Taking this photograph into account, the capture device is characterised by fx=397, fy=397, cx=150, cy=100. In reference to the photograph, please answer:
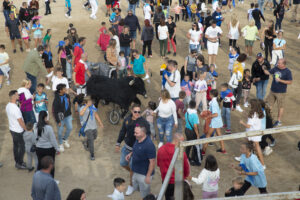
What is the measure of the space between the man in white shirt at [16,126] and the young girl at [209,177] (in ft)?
13.3

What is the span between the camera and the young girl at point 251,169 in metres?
6.58

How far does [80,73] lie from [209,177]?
5725 mm

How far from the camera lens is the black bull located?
407 inches

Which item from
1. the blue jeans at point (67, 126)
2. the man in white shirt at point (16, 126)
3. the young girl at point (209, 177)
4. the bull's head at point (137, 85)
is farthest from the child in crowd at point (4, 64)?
the young girl at point (209, 177)

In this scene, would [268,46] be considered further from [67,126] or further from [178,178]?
[178,178]

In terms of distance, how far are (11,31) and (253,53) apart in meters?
9.28

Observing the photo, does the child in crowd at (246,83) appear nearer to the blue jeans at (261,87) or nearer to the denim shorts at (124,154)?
the blue jeans at (261,87)

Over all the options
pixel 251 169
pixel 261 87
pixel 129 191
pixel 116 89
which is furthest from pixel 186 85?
pixel 251 169

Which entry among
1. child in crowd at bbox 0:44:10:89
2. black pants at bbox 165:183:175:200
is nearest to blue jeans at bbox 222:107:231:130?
black pants at bbox 165:183:175:200

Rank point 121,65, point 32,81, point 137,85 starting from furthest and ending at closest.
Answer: point 121,65
point 32,81
point 137,85

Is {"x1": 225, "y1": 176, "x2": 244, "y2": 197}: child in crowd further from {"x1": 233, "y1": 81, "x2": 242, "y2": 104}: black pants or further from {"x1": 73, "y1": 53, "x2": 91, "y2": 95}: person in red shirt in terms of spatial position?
{"x1": 73, "y1": 53, "x2": 91, "y2": 95}: person in red shirt

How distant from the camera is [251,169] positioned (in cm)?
662

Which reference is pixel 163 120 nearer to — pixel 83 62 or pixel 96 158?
pixel 96 158

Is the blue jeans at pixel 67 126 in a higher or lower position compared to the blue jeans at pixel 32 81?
lower
